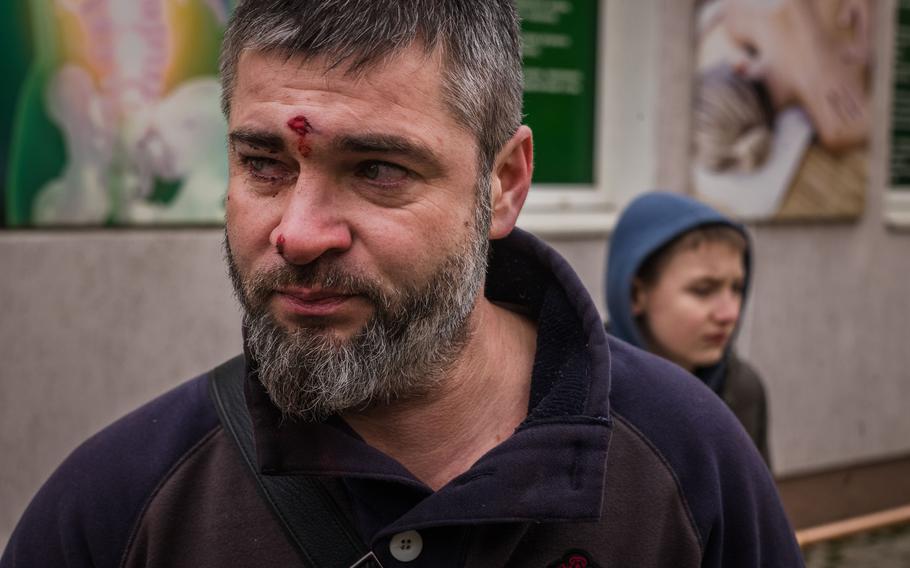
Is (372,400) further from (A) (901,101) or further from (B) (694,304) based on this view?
(A) (901,101)

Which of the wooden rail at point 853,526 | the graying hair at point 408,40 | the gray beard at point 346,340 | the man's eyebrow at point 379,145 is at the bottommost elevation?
the wooden rail at point 853,526

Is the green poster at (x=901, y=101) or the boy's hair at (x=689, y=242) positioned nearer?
the boy's hair at (x=689, y=242)

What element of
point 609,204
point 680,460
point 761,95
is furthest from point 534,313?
point 761,95

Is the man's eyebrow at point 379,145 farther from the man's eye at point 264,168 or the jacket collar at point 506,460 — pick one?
the jacket collar at point 506,460

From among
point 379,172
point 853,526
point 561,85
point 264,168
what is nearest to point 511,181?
point 379,172

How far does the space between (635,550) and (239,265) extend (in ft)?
2.57

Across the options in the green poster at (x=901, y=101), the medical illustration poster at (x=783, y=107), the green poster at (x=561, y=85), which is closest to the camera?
the green poster at (x=561, y=85)

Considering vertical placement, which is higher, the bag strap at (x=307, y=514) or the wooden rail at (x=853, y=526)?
the bag strap at (x=307, y=514)

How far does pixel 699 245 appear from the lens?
4.24 m

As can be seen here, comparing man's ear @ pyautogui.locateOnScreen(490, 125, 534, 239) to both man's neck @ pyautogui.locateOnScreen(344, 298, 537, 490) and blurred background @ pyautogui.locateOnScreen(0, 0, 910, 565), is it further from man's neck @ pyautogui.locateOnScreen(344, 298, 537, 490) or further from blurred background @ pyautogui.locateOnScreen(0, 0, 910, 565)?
blurred background @ pyautogui.locateOnScreen(0, 0, 910, 565)

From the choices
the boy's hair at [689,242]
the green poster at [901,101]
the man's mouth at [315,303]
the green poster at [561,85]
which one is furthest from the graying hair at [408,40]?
the green poster at [901,101]

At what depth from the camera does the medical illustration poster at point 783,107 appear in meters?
6.57

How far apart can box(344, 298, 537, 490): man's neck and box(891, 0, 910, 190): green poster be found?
603cm

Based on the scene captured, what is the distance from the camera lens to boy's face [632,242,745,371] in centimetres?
408
